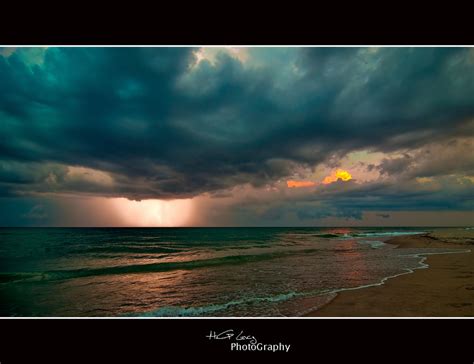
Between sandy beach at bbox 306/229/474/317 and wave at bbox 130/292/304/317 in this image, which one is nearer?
sandy beach at bbox 306/229/474/317

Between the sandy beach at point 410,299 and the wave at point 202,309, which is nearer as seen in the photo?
the sandy beach at point 410,299

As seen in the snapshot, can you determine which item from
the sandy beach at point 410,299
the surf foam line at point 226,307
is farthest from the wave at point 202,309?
the sandy beach at point 410,299

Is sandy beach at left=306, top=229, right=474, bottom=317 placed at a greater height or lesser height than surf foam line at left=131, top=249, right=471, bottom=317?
greater

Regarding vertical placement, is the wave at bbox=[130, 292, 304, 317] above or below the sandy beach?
below

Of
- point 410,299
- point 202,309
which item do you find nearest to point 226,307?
point 202,309

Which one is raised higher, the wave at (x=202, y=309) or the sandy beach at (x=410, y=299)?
the sandy beach at (x=410, y=299)

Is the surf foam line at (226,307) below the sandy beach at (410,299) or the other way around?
below

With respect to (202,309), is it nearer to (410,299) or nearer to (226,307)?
(226,307)

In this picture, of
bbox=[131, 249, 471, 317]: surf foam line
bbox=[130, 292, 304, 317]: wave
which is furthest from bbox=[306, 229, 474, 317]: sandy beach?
bbox=[130, 292, 304, 317]: wave

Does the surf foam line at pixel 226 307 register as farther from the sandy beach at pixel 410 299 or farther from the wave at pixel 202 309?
the sandy beach at pixel 410 299

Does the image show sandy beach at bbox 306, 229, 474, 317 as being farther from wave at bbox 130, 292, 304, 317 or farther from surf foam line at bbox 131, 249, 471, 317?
wave at bbox 130, 292, 304, 317
